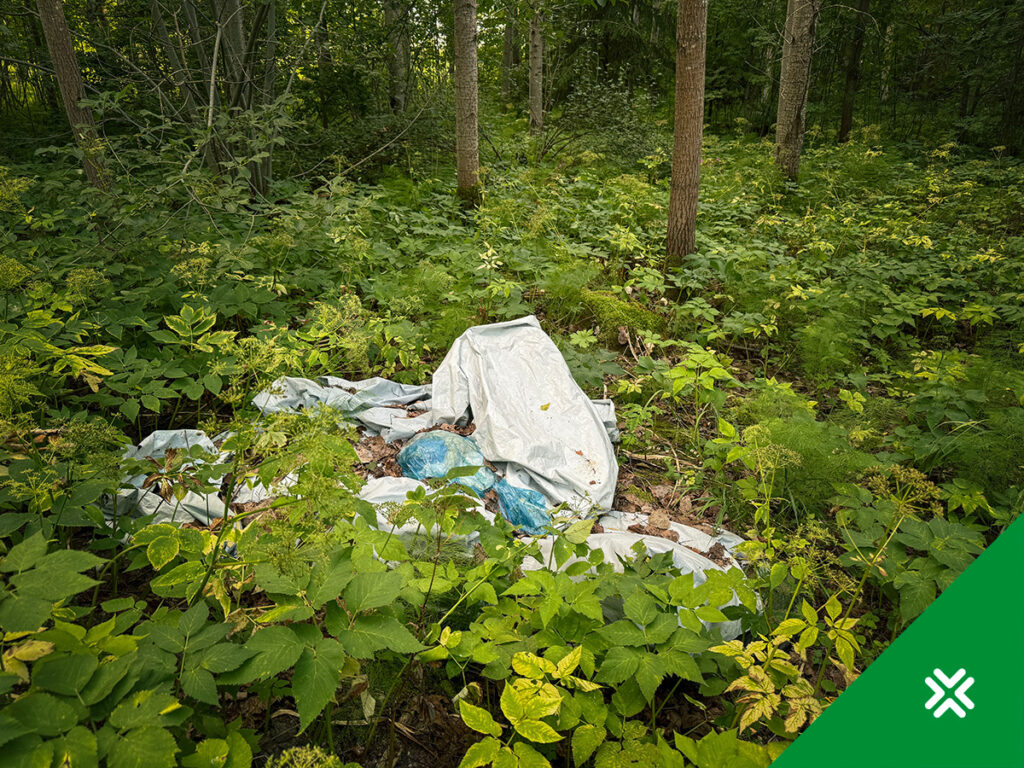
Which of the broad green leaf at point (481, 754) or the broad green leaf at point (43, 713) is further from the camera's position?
the broad green leaf at point (481, 754)

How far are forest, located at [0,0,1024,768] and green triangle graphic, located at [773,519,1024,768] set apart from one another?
0.32 feet

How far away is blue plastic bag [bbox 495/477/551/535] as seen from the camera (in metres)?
2.72

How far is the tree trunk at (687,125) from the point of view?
4520 millimetres

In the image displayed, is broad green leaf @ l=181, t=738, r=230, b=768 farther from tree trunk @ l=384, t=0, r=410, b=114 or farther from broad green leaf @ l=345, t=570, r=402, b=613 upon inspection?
tree trunk @ l=384, t=0, r=410, b=114

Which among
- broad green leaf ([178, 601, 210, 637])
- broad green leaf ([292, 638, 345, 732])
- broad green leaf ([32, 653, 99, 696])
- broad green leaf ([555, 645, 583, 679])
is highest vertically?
broad green leaf ([32, 653, 99, 696])

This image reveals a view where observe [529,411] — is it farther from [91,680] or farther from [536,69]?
[536,69]

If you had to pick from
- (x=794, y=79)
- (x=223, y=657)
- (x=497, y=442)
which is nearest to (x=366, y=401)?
(x=497, y=442)

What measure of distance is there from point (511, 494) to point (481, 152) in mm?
7035

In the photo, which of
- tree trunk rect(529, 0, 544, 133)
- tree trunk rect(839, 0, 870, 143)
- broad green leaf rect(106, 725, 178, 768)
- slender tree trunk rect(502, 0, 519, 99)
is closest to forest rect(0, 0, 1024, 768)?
broad green leaf rect(106, 725, 178, 768)

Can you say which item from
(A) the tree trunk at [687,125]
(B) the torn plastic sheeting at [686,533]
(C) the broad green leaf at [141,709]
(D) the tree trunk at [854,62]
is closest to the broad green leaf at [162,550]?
(C) the broad green leaf at [141,709]

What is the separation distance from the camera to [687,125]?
4840mm

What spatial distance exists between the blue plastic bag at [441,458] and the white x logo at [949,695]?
196cm

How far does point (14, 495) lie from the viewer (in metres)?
1.60

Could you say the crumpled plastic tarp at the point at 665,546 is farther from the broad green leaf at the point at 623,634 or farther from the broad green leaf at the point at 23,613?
the broad green leaf at the point at 23,613
